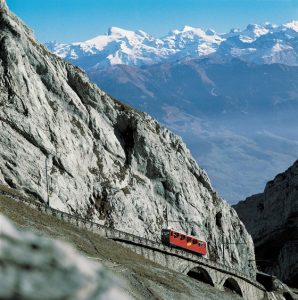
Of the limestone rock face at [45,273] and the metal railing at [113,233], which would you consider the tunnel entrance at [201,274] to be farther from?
the limestone rock face at [45,273]

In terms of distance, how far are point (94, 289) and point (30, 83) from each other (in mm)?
111831

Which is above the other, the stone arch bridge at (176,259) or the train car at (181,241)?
the train car at (181,241)

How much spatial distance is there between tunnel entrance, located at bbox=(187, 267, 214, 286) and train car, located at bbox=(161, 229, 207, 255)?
10.7ft

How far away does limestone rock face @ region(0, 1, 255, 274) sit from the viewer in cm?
10606

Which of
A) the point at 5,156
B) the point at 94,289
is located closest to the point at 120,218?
the point at 5,156

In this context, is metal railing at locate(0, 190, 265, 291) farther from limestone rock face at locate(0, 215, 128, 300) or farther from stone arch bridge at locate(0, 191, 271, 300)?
limestone rock face at locate(0, 215, 128, 300)

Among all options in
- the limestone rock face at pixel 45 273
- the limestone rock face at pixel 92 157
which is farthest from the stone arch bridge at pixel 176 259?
the limestone rock face at pixel 45 273

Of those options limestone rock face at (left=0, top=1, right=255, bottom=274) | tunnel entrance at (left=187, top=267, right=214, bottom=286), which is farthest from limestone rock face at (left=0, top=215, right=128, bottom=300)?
tunnel entrance at (left=187, top=267, right=214, bottom=286)

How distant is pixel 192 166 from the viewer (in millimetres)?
150750

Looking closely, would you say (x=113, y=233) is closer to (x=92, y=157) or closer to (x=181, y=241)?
(x=181, y=241)

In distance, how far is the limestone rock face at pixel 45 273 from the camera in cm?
461

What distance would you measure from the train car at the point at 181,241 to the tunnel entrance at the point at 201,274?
128 inches

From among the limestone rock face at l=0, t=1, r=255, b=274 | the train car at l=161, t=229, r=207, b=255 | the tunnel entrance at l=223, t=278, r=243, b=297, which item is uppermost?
the limestone rock face at l=0, t=1, r=255, b=274

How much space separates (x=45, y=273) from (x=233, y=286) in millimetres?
130956
